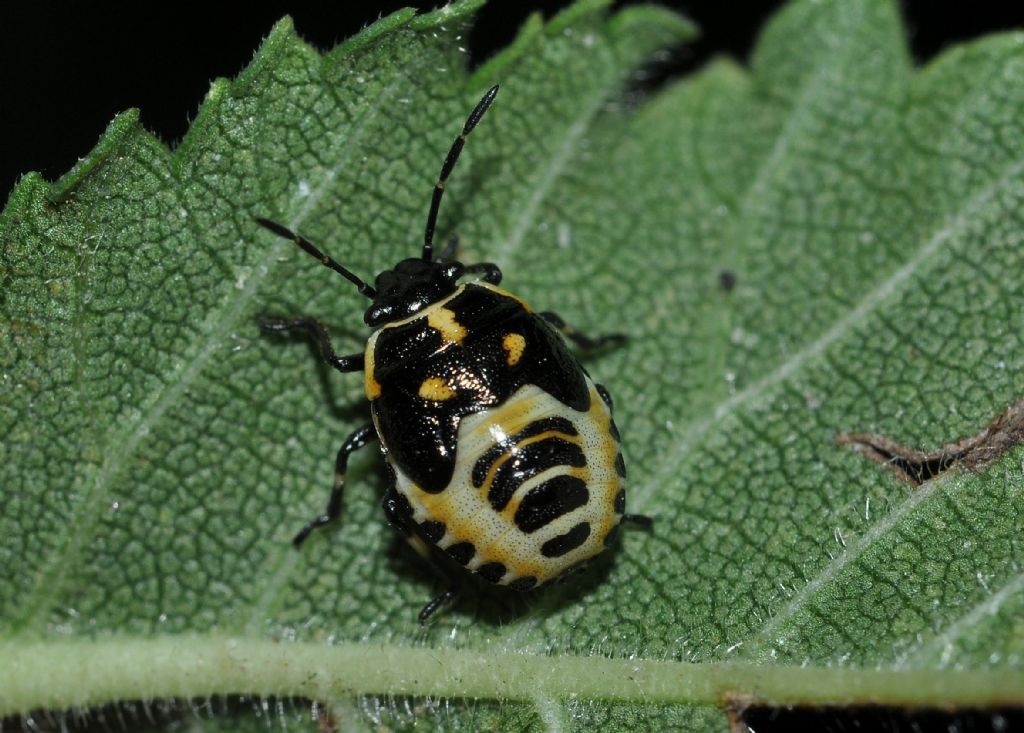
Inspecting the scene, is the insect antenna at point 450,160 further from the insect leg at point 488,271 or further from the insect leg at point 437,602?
the insect leg at point 437,602

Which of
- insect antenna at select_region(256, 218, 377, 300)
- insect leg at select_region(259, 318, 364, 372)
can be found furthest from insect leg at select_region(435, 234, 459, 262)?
insect leg at select_region(259, 318, 364, 372)

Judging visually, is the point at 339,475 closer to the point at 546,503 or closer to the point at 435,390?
the point at 435,390

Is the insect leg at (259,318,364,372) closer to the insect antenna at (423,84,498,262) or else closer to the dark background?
the insect antenna at (423,84,498,262)

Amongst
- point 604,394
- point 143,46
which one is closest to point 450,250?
point 604,394

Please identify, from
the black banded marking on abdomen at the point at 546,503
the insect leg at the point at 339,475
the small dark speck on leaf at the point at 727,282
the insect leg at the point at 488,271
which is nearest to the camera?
the black banded marking on abdomen at the point at 546,503

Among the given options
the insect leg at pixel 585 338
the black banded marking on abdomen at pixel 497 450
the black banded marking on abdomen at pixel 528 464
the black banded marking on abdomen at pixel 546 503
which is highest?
the black banded marking on abdomen at pixel 497 450

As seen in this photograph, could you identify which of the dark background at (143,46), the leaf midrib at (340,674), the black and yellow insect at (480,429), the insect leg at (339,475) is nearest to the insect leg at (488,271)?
the black and yellow insect at (480,429)
